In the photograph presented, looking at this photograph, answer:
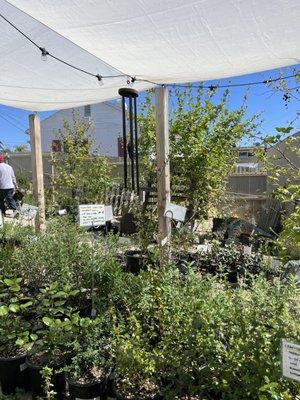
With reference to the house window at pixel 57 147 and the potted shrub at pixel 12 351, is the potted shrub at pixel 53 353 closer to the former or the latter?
the potted shrub at pixel 12 351

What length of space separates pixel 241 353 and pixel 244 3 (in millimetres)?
1785

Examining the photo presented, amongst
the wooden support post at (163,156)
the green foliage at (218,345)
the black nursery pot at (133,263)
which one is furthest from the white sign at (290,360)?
the black nursery pot at (133,263)

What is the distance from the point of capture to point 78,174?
731cm

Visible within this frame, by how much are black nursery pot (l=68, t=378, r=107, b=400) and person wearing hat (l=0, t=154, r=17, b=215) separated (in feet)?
18.6

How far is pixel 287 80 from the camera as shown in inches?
106

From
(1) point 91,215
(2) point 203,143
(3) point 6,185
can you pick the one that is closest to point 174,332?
(1) point 91,215

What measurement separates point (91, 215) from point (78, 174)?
4409mm

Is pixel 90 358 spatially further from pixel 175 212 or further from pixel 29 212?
pixel 29 212

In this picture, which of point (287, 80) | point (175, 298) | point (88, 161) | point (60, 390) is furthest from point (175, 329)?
point (88, 161)

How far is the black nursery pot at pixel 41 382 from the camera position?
192cm

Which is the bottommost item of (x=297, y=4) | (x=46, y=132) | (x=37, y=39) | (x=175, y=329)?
(x=175, y=329)

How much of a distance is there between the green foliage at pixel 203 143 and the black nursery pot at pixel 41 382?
3401mm

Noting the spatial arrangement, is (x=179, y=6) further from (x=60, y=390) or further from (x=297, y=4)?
(x=60, y=390)

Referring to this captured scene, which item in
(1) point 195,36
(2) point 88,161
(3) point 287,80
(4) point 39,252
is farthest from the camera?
(2) point 88,161
